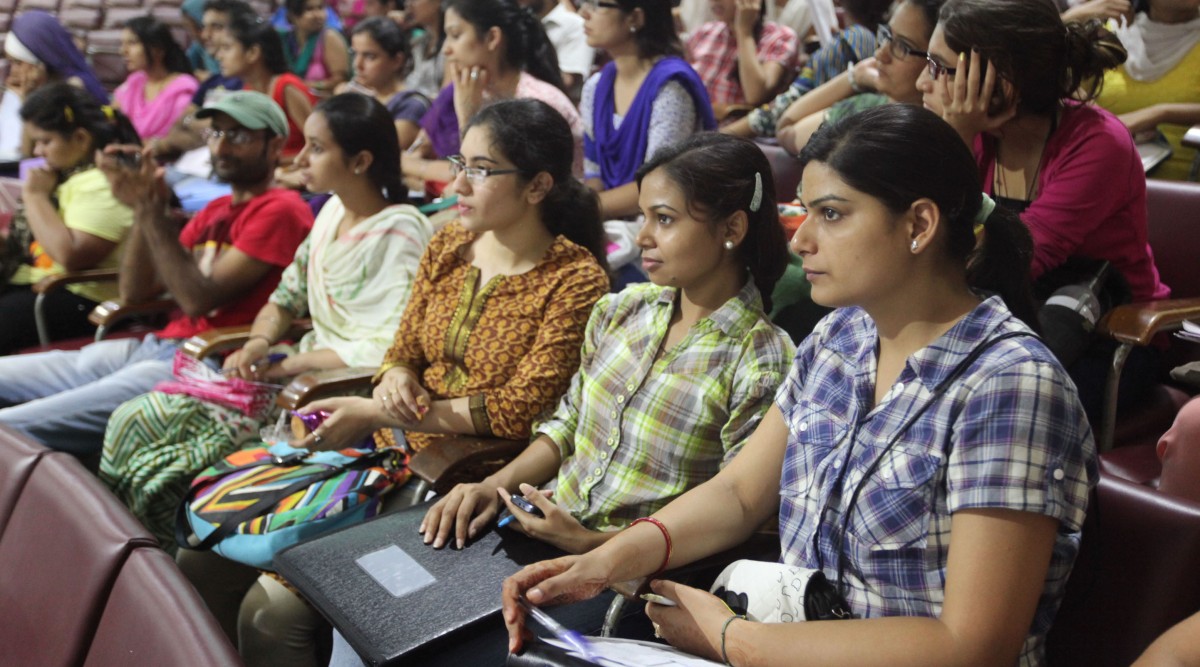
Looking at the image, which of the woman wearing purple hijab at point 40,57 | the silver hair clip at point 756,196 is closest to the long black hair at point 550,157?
the silver hair clip at point 756,196

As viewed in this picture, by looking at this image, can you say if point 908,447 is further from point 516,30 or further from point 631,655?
point 516,30

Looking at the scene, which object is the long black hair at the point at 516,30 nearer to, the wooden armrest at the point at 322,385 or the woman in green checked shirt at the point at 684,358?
the wooden armrest at the point at 322,385

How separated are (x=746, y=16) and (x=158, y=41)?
304cm

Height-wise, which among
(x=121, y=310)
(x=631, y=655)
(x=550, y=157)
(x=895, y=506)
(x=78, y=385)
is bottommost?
(x=78, y=385)

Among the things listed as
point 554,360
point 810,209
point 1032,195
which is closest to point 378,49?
point 554,360

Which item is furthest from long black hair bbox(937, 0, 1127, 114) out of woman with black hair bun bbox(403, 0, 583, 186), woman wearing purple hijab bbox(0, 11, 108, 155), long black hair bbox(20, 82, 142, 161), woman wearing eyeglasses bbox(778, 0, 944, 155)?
woman wearing purple hijab bbox(0, 11, 108, 155)

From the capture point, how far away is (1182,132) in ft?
8.91

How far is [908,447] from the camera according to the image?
1.23m

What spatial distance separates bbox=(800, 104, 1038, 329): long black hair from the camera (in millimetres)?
1249

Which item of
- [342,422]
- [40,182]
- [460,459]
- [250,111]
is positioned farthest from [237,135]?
[460,459]

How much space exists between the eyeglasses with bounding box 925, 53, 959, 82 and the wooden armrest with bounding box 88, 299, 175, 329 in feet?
7.26

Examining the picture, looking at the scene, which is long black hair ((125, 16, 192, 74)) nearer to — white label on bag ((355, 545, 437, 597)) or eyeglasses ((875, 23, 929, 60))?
eyeglasses ((875, 23, 929, 60))

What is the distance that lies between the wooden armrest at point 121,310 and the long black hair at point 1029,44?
2.27 meters

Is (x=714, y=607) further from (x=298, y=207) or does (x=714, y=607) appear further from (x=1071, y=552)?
(x=298, y=207)
